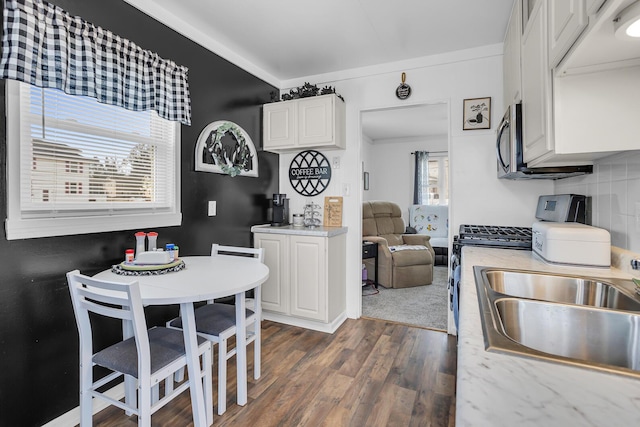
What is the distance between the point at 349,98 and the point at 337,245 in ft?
4.68

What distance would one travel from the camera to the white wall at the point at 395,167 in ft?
21.2

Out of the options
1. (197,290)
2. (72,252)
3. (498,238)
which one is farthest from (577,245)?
(72,252)

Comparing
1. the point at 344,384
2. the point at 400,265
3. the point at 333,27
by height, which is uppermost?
the point at 333,27

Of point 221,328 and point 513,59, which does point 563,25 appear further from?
point 221,328

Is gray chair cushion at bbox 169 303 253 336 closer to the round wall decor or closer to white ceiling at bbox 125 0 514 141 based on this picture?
the round wall decor

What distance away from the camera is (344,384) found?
2.05 metres

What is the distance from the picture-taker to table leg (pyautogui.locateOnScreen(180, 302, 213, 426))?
146 centimetres

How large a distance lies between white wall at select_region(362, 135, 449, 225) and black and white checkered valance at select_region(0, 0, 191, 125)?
15.5ft

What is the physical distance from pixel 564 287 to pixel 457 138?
1.74 meters

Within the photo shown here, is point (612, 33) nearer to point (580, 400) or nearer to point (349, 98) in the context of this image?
point (580, 400)

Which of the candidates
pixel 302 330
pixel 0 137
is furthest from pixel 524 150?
pixel 0 137

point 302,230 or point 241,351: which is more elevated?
point 302,230

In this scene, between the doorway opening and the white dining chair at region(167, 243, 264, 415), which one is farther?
the doorway opening

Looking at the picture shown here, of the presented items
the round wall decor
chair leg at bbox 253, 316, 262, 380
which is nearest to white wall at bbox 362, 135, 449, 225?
the round wall decor
